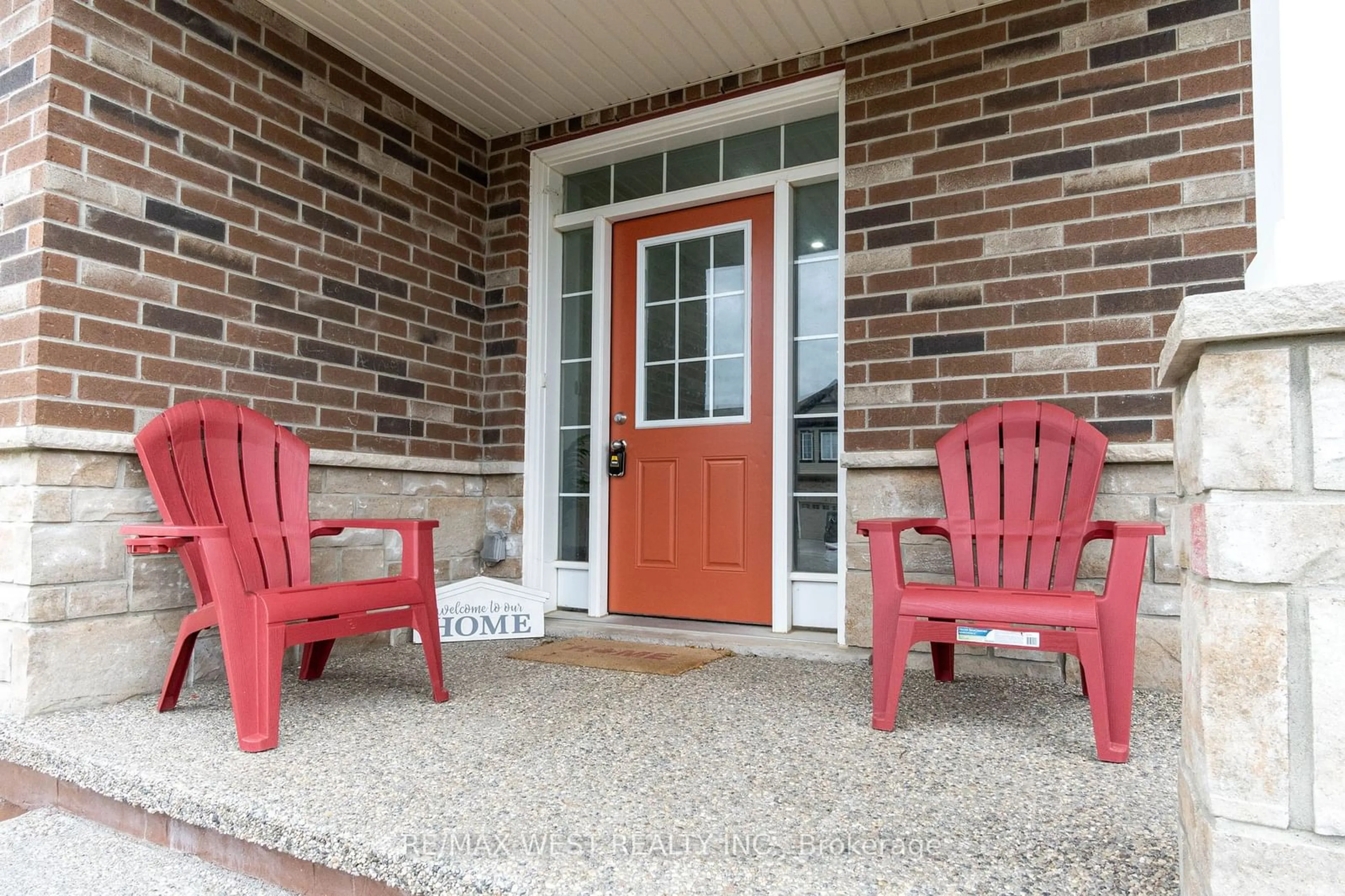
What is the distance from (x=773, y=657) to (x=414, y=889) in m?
1.98

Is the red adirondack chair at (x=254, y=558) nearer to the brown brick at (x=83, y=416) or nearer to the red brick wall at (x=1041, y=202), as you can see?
the brown brick at (x=83, y=416)

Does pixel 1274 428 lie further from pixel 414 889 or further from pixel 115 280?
pixel 115 280

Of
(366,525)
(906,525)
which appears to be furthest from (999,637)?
(366,525)

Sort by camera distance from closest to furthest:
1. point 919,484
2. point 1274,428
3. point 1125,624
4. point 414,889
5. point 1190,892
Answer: point 1274,428 → point 1190,892 → point 414,889 → point 1125,624 → point 919,484

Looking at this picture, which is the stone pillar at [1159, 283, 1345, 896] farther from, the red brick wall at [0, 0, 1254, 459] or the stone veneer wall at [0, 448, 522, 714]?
the stone veneer wall at [0, 448, 522, 714]

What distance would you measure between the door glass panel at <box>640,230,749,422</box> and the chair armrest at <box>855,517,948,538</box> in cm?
104

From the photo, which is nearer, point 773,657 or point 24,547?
point 24,547

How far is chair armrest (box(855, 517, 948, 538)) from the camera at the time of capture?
2314 mm

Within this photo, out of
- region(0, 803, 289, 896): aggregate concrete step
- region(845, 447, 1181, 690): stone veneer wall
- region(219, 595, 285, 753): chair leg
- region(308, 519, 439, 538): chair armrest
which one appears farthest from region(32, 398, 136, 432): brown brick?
region(845, 447, 1181, 690): stone veneer wall

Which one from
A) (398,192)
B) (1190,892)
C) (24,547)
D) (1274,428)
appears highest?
(398,192)

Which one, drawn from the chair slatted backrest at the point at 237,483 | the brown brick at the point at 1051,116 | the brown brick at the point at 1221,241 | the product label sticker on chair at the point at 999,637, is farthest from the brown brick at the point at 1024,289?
the chair slatted backrest at the point at 237,483

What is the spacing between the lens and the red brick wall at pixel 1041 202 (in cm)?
276

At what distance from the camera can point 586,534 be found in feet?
13.4

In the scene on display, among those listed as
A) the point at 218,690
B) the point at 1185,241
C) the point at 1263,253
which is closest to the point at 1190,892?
the point at 1263,253
